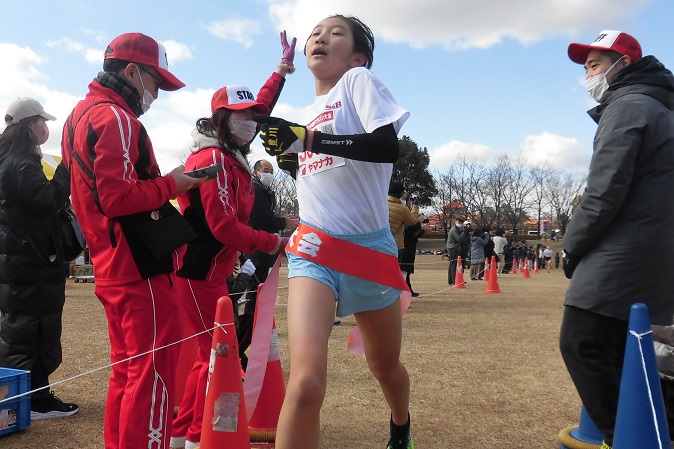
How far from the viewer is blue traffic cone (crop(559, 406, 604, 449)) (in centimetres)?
349

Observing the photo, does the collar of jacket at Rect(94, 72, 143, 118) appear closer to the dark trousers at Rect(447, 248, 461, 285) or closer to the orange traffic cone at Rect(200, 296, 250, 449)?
the orange traffic cone at Rect(200, 296, 250, 449)

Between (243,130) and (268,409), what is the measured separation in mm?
1730

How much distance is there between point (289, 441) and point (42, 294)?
8.65 ft

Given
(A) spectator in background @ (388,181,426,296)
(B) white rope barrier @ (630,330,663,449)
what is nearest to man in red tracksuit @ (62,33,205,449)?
(B) white rope barrier @ (630,330,663,449)

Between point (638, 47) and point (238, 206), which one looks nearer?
point (638, 47)

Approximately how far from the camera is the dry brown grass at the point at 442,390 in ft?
12.6

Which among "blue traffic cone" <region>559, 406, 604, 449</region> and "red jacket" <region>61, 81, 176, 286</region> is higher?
"red jacket" <region>61, 81, 176, 286</region>

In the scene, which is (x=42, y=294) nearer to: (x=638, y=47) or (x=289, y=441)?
(x=289, y=441)

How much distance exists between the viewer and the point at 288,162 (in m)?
2.84

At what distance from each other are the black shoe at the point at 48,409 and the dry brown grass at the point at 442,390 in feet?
0.23

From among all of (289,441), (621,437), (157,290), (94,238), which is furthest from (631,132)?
(94,238)

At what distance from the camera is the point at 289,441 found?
8.09 ft

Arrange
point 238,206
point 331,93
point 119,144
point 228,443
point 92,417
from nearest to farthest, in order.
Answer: point 119,144, point 331,93, point 228,443, point 238,206, point 92,417

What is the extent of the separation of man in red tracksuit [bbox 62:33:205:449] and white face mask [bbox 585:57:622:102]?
7.31 ft
